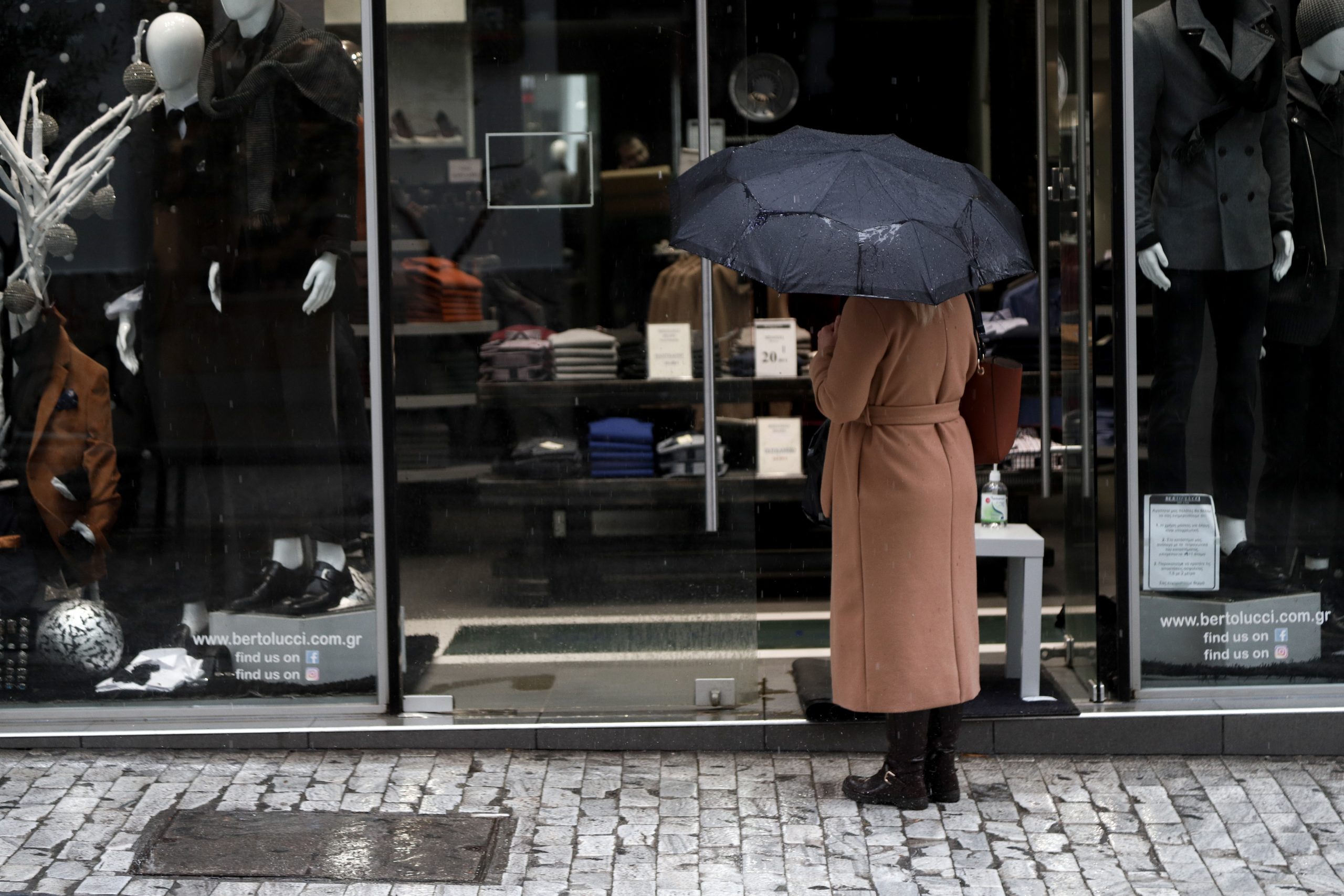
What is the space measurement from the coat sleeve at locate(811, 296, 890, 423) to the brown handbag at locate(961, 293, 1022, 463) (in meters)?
0.46

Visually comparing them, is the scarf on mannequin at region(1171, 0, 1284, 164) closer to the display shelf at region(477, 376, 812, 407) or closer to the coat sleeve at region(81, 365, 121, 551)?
the display shelf at region(477, 376, 812, 407)

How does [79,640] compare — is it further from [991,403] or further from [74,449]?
[991,403]

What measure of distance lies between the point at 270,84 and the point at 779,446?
8.01 feet

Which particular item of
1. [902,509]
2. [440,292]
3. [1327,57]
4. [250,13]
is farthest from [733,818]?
[1327,57]

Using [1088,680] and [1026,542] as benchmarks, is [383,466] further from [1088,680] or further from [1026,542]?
[1088,680]

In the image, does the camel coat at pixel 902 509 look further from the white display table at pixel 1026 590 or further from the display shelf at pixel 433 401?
the display shelf at pixel 433 401

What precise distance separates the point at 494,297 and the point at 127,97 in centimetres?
151

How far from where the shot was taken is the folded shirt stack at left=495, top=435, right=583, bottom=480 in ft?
19.8

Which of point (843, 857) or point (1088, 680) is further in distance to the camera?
point (1088, 680)

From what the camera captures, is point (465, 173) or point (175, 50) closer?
point (175, 50)

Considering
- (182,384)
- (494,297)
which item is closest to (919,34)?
(494,297)

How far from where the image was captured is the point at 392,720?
5.69 meters

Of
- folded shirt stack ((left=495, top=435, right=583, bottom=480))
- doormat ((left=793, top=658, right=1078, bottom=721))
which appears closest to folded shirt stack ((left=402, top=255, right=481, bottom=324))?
folded shirt stack ((left=495, top=435, right=583, bottom=480))

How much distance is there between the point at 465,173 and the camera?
598cm
